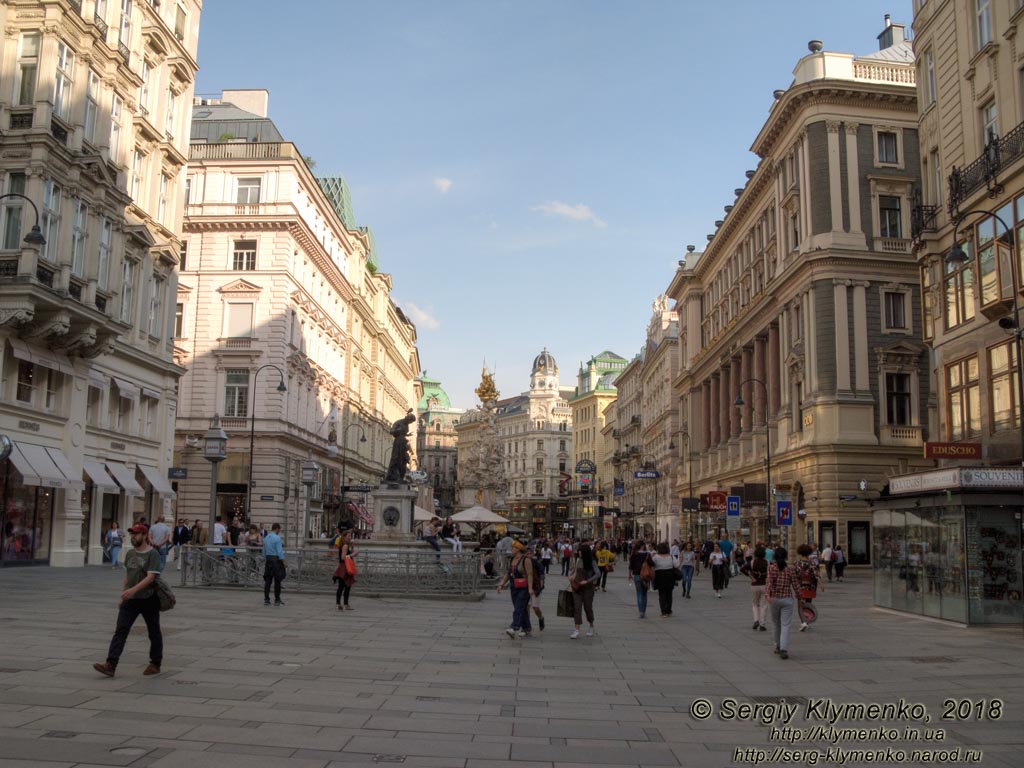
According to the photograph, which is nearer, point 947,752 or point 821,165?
point 947,752

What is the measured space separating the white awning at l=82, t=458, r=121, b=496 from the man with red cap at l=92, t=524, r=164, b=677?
76.5ft

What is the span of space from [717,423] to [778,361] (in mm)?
16872

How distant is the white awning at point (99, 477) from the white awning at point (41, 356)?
359 cm

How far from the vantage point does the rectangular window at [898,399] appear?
1671 inches

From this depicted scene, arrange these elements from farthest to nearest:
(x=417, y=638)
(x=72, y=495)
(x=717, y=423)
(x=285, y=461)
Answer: (x=717, y=423)
(x=285, y=461)
(x=72, y=495)
(x=417, y=638)

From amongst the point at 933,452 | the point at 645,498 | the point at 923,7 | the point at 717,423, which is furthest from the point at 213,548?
the point at 645,498

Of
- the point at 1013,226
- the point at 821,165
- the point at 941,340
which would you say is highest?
the point at 821,165

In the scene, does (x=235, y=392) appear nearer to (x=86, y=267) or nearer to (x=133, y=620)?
(x=86, y=267)

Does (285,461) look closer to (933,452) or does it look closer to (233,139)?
(233,139)

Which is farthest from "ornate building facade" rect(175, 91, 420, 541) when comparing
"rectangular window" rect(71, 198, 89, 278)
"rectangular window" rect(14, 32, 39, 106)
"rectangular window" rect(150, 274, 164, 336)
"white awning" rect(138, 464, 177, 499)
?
"rectangular window" rect(14, 32, 39, 106)

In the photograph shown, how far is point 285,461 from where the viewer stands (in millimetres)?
53906

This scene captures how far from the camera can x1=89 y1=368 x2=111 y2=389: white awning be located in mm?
32875

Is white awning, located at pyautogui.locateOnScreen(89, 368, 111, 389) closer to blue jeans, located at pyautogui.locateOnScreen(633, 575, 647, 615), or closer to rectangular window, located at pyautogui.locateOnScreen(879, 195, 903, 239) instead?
blue jeans, located at pyautogui.locateOnScreen(633, 575, 647, 615)

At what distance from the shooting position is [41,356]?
95.7ft
